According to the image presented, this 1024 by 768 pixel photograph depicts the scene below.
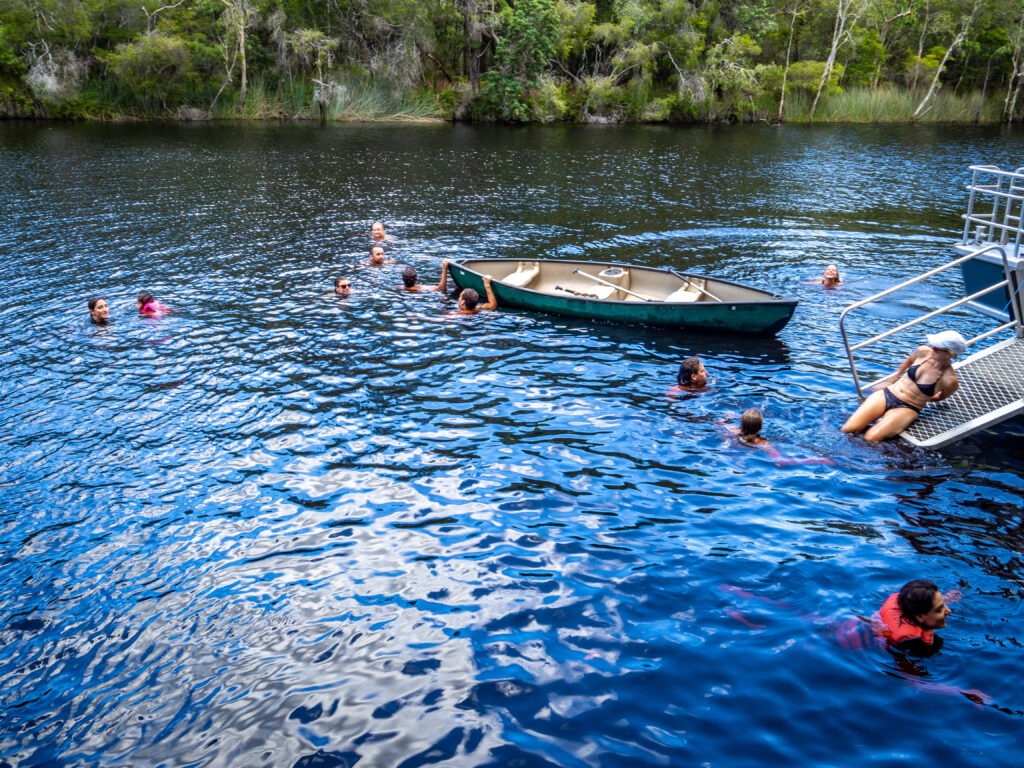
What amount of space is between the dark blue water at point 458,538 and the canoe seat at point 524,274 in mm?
1734

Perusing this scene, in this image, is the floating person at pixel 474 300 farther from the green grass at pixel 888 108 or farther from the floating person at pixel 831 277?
the green grass at pixel 888 108

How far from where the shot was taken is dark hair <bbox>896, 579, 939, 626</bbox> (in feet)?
25.6

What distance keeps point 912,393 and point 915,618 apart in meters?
5.83

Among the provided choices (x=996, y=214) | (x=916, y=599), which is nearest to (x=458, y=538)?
(x=916, y=599)

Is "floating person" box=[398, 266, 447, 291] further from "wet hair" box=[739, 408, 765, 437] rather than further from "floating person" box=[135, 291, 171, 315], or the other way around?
Answer: "wet hair" box=[739, 408, 765, 437]

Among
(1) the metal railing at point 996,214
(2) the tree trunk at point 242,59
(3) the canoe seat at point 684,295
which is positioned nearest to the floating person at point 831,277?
(1) the metal railing at point 996,214

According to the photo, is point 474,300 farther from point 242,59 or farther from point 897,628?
point 242,59

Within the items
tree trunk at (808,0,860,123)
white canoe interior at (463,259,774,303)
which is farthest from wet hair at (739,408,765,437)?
tree trunk at (808,0,860,123)

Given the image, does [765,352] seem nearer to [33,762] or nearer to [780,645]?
[780,645]

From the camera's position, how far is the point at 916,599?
310 inches

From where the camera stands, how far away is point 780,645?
8.34 metres

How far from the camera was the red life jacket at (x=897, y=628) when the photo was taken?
8.11 meters

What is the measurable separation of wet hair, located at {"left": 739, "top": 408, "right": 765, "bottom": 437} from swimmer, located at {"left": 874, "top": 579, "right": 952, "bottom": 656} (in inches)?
163

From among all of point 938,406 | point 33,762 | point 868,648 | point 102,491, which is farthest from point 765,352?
point 33,762
